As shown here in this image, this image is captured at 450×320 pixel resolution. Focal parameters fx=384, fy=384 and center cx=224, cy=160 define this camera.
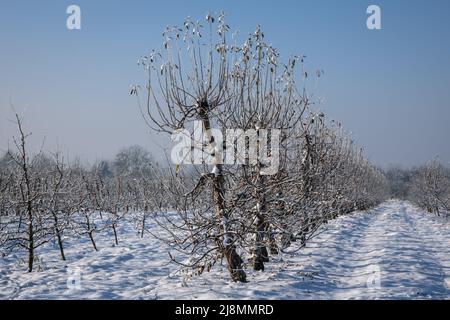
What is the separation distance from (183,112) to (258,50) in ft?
6.63

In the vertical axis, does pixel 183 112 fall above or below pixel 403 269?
above

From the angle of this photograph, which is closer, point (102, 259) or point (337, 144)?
point (102, 259)

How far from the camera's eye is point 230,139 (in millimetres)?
7707

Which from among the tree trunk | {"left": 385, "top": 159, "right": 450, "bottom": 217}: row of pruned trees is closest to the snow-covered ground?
Result: the tree trunk

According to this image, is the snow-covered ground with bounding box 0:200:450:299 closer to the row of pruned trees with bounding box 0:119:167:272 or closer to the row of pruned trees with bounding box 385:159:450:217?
the row of pruned trees with bounding box 0:119:167:272

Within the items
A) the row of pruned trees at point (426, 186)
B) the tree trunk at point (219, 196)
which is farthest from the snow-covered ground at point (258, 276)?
the row of pruned trees at point (426, 186)

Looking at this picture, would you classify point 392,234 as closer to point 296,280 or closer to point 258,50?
point 296,280

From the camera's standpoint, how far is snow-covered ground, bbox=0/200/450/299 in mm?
7227

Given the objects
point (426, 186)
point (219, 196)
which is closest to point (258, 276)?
point (219, 196)
